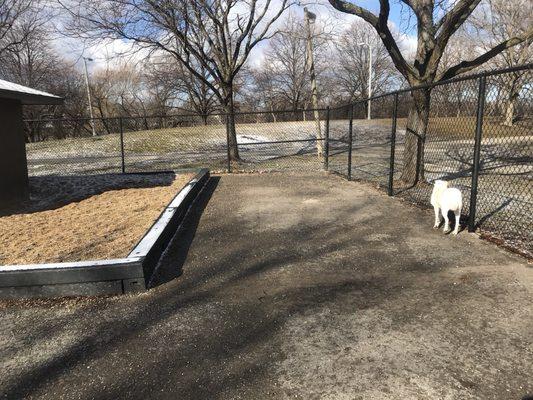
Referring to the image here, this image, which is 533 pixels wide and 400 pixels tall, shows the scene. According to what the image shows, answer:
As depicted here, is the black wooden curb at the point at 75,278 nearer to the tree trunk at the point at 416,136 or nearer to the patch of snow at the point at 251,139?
the tree trunk at the point at 416,136

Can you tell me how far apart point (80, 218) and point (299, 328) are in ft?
14.1

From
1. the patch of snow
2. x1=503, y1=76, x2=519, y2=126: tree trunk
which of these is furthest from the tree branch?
the patch of snow

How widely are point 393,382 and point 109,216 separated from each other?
4853 mm

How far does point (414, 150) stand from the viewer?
8438 millimetres

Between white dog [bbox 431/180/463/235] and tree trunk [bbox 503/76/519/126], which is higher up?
tree trunk [bbox 503/76/519/126]

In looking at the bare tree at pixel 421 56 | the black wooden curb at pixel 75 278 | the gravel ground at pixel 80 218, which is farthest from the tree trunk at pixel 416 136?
the black wooden curb at pixel 75 278

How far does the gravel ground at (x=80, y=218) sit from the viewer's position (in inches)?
176

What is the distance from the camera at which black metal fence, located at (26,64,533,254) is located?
18.8 feet

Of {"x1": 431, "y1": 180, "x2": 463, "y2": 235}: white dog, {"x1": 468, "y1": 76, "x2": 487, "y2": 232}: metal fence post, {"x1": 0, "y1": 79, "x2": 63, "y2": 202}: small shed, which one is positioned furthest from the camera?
{"x1": 0, "y1": 79, "x2": 63, "y2": 202}: small shed

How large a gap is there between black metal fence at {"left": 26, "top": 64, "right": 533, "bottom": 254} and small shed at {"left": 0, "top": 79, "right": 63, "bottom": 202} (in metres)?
4.43

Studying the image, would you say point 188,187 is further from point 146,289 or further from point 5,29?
point 5,29

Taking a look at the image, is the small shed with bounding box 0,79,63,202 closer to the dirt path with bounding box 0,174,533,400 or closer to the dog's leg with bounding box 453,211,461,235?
the dirt path with bounding box 0,174,533,400

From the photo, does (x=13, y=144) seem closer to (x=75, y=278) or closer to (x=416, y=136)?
(x=75, y=278)

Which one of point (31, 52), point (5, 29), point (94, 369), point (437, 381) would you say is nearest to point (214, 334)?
point (94, 369)
